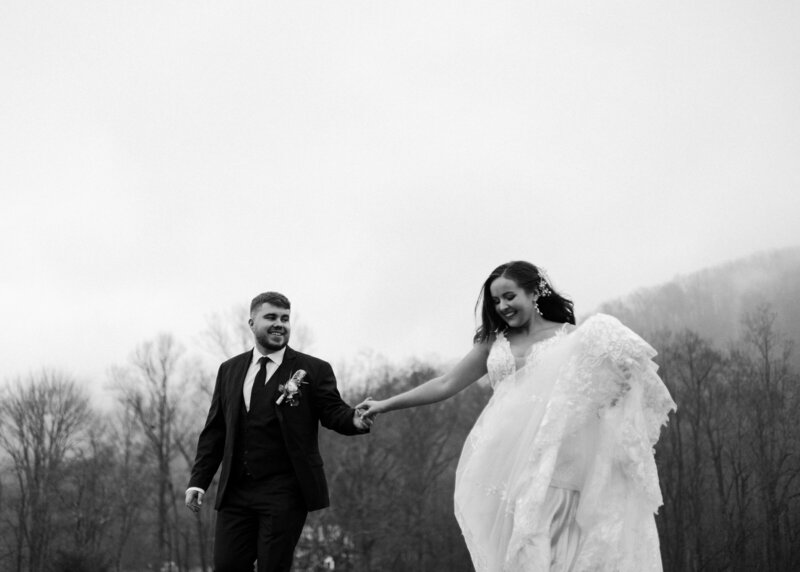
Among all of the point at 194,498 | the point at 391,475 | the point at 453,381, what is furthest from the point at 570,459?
the point at 391,475

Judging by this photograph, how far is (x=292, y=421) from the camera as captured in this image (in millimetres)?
4824

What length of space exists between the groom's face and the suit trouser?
34.6 inches

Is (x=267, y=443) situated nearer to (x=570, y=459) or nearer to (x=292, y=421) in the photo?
(x=292, y=421)

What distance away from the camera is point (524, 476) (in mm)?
4250

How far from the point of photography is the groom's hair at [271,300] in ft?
16.8

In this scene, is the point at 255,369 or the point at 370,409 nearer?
the point at 255,369

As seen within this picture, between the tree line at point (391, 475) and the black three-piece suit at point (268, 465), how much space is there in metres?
24.6

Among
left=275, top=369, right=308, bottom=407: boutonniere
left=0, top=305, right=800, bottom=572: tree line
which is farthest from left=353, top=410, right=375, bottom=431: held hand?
left=0, top=305, right=800, bottom=572: tree line

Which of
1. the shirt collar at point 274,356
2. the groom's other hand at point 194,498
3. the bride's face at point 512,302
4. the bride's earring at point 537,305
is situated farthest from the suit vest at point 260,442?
the bride's earring at point 537,305

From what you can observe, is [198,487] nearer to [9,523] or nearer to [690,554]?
[690,554]

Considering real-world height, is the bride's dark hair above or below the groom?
above

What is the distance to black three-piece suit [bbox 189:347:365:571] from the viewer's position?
465 centimetres

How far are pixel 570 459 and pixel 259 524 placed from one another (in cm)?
200

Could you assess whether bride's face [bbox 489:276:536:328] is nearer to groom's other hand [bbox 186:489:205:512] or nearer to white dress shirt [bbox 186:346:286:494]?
white dress shirt [bbox 186:346:286:494]
